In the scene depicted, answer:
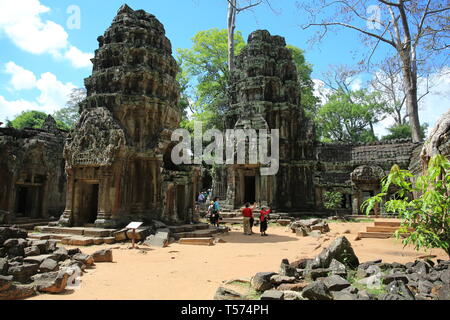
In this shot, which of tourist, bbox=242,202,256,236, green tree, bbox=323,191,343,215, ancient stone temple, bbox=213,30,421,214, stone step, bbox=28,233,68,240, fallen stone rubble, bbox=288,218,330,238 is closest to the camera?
stone step, bbox=28,233,68,240

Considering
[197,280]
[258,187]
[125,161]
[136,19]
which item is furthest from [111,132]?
[258,187]

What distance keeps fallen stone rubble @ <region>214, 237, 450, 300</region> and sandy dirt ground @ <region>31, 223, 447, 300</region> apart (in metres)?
0.95

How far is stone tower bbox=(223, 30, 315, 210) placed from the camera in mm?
21355

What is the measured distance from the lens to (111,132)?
39.8 ft

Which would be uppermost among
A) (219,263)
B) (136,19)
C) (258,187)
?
(136,19)

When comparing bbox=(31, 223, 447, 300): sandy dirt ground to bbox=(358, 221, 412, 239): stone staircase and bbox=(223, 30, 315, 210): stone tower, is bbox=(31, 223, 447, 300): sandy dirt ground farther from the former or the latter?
bbox=(223, 30, 315, 210): stone tower

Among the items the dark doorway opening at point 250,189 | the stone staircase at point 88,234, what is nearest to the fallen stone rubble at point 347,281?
the stone staircase at point 88,234

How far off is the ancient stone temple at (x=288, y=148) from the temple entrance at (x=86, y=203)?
363 inches

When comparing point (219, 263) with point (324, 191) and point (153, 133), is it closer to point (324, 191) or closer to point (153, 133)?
point (153, 133)

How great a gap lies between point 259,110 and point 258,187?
537 cm

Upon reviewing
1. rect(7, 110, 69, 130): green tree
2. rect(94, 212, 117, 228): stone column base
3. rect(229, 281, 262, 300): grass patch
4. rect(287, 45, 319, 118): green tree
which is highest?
rect(287, 45, 319, 118): green tree

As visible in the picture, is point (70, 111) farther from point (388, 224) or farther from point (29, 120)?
point (388, 224)

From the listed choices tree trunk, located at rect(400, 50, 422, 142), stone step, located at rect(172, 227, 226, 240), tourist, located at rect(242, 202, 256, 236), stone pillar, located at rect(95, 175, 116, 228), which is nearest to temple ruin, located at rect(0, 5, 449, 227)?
stone pillar, located at rect(95, 175, 116, 228)

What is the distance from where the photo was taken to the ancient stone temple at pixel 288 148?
2162 centimetres
